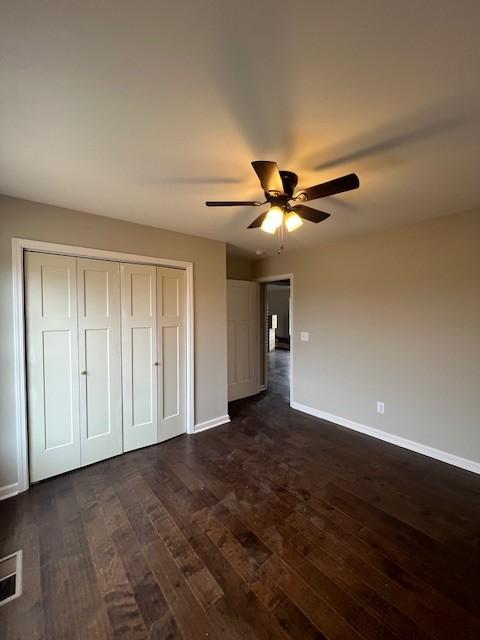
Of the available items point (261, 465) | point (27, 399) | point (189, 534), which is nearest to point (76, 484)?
point (27, 399)

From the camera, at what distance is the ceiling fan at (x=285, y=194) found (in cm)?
138

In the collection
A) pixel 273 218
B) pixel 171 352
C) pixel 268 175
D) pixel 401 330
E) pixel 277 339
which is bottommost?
pixel 277 339

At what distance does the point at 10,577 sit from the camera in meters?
1.45

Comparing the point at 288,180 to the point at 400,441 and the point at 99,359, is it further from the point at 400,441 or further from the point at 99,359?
the point at 400,441

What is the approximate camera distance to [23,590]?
1383 mm

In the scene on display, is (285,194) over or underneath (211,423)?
over

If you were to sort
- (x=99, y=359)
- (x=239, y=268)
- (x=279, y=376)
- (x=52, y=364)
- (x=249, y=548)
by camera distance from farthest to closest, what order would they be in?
(x=279, y=376) < (x=239, y=268) < (x=99, y=359) < (x=52, y=364) < (x=249, y=548)

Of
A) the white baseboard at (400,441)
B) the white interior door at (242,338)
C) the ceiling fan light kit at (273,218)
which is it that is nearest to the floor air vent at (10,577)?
the ceiling fan light kit at (273,218)

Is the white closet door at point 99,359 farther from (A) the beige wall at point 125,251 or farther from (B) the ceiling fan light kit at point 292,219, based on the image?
(B) the ceiling fan light kit at point 292,219

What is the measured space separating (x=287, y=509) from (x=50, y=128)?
2841 millimetres

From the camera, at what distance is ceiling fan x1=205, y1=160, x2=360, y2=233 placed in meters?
1.38

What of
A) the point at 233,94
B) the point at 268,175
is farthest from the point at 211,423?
the point at 233,94

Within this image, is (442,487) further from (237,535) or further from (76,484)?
(76,484)

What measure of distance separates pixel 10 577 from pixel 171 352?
6.39ft
